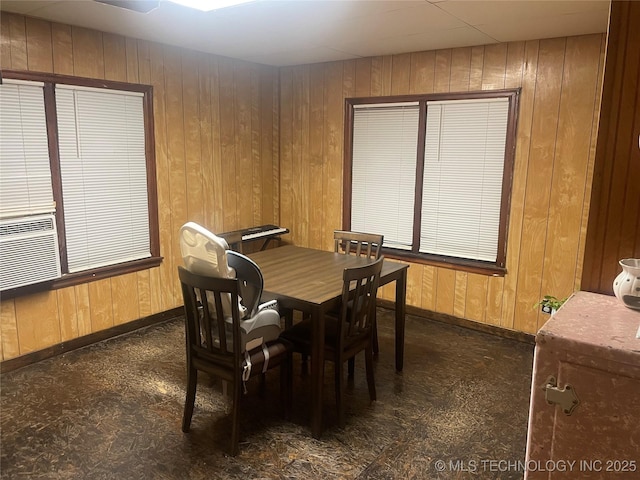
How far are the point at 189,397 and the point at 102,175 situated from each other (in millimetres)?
2009

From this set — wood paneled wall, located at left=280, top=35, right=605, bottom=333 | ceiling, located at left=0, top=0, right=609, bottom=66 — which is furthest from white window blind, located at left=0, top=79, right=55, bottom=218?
wood paneled wall, located at left=280, top=35, right=605, bottom=333

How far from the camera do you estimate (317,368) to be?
262 centimetres

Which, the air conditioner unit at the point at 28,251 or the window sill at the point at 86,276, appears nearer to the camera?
the air conditioner unit at the point at 28,251

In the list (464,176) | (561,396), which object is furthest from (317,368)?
(464,176)

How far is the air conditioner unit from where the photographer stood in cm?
318

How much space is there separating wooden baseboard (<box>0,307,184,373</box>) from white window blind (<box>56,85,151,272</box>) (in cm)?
56

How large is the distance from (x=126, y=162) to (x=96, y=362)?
1.58 meters

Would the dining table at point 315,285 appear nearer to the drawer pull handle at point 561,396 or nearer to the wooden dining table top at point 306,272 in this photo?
the wooden dining table top at point 306,272

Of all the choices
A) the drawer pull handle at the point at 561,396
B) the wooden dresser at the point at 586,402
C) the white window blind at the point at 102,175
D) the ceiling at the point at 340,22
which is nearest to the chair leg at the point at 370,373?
the wooden dresser at the point at 586,402

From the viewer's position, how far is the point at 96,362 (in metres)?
3.51

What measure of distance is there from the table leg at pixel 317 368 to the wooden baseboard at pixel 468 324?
2.12 metres

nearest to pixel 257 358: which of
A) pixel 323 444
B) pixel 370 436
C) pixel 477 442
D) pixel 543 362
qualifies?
pixel 323 444

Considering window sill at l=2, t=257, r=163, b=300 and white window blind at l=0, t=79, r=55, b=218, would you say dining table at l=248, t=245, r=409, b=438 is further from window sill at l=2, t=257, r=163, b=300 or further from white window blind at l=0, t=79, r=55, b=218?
white window blind at l=0, t=79, r=55, b=218

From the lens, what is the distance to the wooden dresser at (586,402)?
1363 mm
